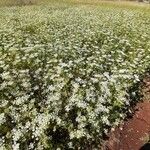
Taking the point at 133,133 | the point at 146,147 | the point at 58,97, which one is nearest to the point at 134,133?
the point at 133,133

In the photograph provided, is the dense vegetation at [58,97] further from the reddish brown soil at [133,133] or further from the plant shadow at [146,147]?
the plant shadow at [146,147]

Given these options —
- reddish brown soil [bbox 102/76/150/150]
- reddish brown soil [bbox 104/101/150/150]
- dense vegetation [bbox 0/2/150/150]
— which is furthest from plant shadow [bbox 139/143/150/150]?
dense vegetation [bbox 0/2/150/150]

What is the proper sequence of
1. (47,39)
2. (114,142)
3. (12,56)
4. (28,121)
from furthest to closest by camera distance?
(47,39) → (12,56) → (114,142) → (28,121)

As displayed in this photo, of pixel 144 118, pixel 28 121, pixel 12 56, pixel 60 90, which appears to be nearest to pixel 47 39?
pixel 12 56

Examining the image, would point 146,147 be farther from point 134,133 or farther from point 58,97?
point 58,97

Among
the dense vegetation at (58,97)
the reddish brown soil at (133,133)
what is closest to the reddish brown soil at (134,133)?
the reddish brown soil at (133,133)

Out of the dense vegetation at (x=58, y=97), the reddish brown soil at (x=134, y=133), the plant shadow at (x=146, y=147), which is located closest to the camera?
the dense vegetation at (x=58, y=97)

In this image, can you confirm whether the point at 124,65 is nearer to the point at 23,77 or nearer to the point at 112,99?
the point at 112,99

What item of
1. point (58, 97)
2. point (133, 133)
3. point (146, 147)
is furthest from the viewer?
point (133, 133)

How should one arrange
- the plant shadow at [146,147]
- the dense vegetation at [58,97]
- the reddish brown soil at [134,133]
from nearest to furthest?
1. the dense vegetation at [58,97]
2. the plant shadow at [146,147]
3. the reddish brown soil at [134,133]

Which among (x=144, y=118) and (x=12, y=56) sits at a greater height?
(x=12, y=56)

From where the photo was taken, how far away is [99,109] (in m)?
9.33

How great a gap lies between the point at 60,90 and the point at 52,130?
3.96ft

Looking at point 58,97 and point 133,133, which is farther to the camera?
point 133,133
